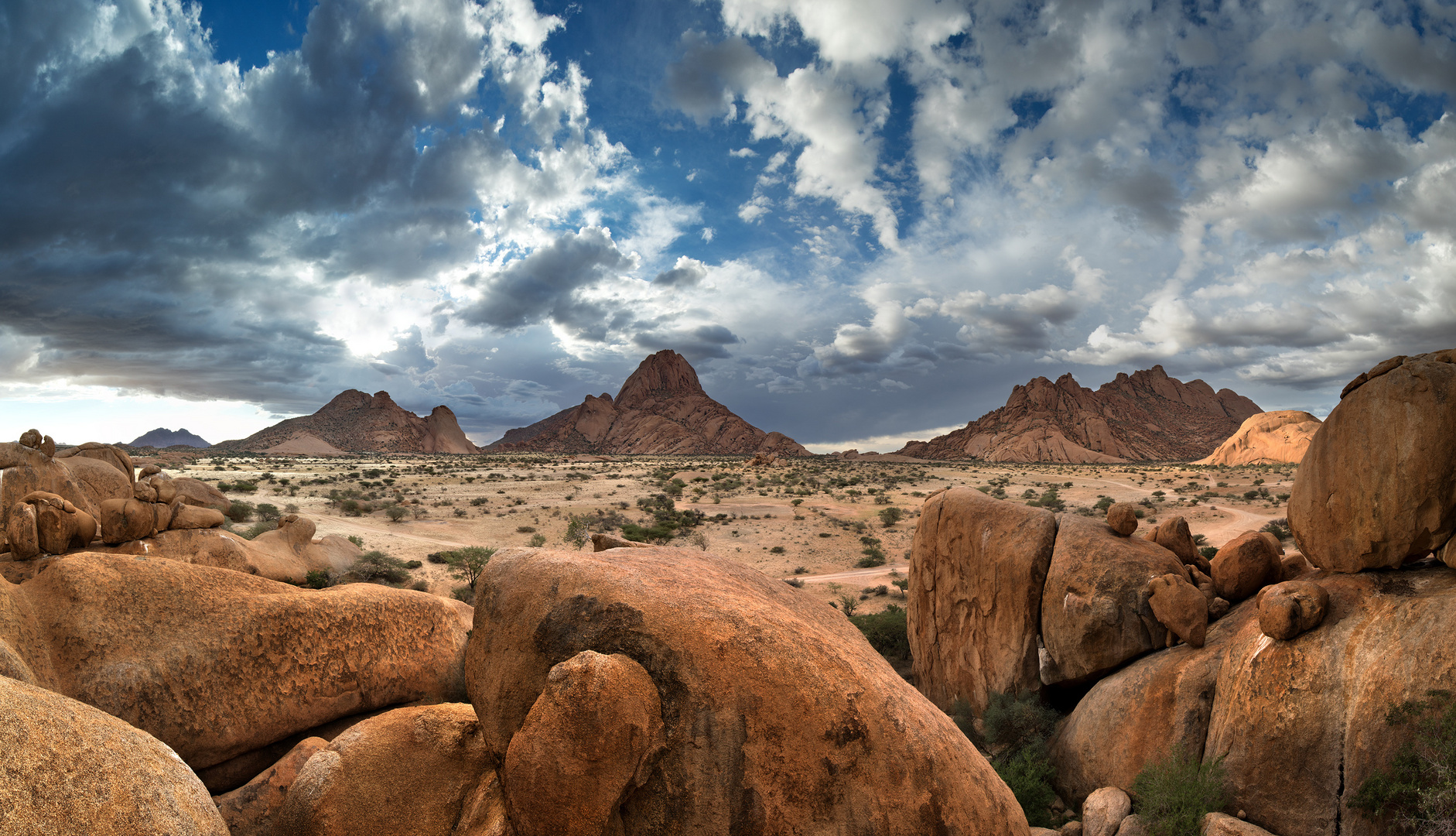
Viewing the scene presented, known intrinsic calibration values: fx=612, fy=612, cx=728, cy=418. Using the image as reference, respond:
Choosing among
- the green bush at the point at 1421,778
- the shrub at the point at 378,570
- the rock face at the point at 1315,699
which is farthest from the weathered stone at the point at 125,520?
the green bush at the point at 1421,778

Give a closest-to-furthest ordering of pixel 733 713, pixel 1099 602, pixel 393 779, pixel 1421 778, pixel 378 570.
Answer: pixel 733 713 < pixel 393 779 < pixel 1421 778 < pixel 1099 602 < pixel 378 570

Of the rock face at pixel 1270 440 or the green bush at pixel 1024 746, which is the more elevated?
the rock face at pixel 1270 440

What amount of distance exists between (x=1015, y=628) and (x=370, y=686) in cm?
1067

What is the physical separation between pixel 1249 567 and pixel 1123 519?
1850mm

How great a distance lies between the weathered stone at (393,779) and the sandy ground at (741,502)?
14.1 meters

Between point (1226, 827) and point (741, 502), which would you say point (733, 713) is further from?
point (741, 502)

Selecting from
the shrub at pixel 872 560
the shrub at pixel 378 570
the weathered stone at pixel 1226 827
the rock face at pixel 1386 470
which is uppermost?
the rock face at pixel 1386 470

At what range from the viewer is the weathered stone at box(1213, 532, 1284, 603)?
9602mm

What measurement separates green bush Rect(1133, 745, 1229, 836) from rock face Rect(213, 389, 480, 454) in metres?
152

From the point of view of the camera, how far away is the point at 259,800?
5039 mm

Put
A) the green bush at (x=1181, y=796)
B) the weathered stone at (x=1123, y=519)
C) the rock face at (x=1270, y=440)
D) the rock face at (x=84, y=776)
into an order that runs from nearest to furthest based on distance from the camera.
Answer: the rock face at (x=84, y=776)
the green bush at (x=1181, y=796)
the weathered stone at (x=1123, y=519)
the rock face at (x=1270, y=440)

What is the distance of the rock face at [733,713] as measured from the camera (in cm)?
422

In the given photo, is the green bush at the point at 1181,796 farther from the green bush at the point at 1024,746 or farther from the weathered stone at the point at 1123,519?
the weathered stone at the point at 1123,519

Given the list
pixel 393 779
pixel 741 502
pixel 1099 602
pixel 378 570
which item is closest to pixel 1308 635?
pixel 1099 602
